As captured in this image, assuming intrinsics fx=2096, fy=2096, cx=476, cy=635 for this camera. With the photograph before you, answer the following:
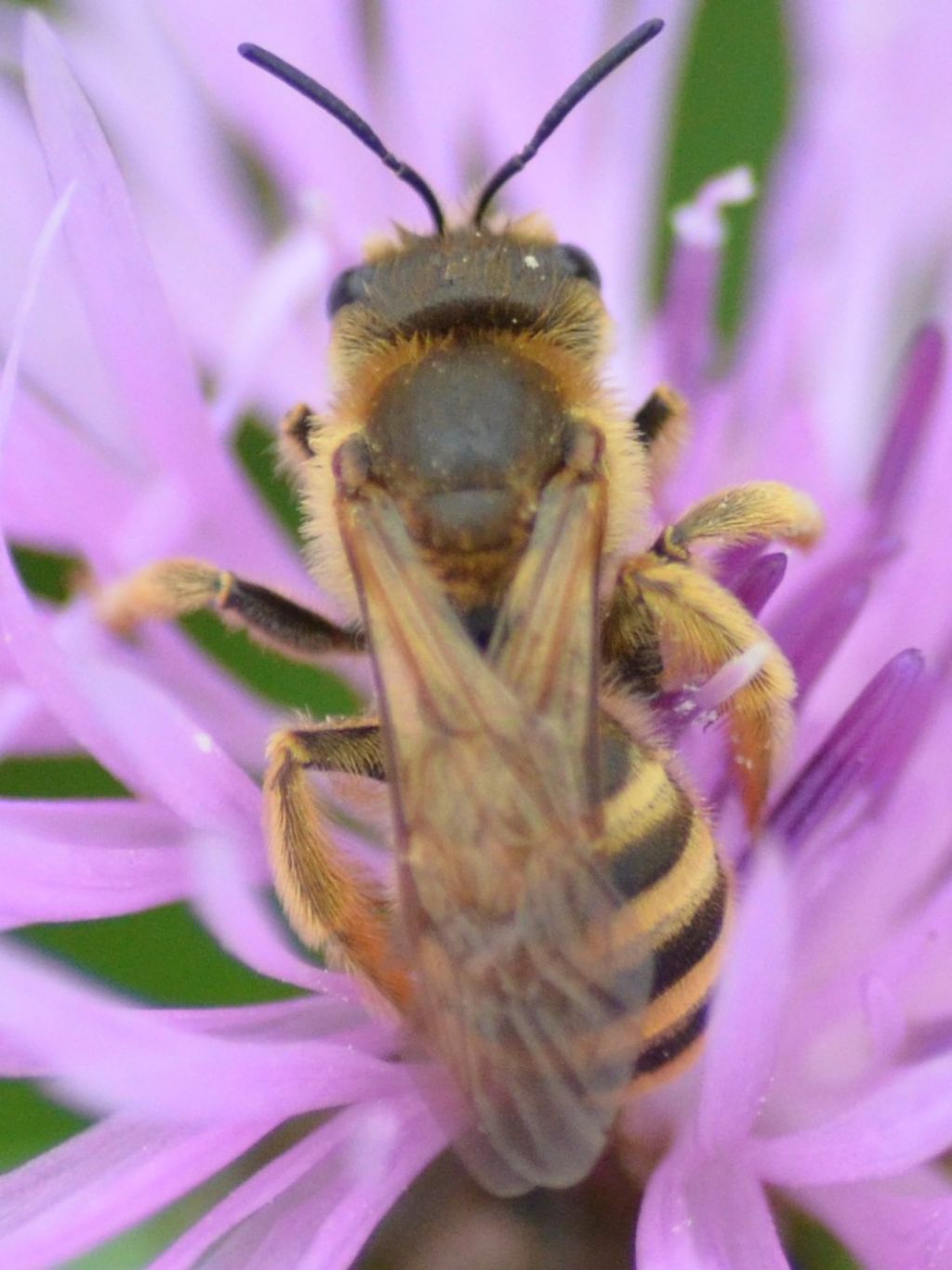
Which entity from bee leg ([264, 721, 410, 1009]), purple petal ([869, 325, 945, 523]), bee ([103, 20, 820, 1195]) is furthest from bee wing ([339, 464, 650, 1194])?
purple petal ([869, 325, 945, 523])

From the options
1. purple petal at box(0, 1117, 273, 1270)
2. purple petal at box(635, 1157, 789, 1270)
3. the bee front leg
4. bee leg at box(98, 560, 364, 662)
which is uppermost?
bee leg at box(98, 560, 364, 662)

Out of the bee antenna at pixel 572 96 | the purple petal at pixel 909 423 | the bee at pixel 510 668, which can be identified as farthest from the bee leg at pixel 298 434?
the purple petal at pixel 909 423

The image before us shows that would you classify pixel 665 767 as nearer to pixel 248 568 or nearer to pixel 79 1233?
pixel 79 1233

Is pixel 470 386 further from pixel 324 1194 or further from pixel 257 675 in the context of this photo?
pixel 257 675

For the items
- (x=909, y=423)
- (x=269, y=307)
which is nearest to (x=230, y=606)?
(x=269, y=307)

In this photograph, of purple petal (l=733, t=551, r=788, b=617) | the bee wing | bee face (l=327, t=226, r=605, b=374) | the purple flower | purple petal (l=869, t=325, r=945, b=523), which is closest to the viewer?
the bee wing

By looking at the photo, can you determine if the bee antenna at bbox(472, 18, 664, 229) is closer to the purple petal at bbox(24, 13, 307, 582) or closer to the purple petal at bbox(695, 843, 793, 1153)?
the purple petal at bbox(24, 13, 307, 582)
